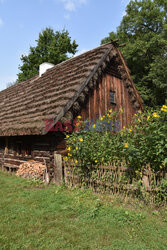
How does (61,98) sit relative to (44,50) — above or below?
below

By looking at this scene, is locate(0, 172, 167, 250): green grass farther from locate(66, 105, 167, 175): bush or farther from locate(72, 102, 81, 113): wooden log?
locate(72, 102, 81, 113): wooden log

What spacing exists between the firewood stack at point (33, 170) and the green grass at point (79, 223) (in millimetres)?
1802

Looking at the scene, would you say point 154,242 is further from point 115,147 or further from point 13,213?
point 13,213

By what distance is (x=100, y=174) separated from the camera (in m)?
5.14

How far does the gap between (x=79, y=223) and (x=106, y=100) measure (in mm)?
6930

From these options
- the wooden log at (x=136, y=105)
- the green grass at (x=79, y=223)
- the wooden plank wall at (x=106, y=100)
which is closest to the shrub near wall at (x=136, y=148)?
the green grass at (x=79, y=223)

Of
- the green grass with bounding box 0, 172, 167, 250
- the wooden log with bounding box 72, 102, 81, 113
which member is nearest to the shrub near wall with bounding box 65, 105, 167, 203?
the green grass with bounding box 0, 172, 167, 250

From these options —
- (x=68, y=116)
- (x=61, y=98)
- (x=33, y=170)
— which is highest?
(x=61, y=98)

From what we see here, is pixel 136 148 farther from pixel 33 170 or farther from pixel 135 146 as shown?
pixel 33 170

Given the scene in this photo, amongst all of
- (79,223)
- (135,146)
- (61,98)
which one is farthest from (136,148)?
(61,98)

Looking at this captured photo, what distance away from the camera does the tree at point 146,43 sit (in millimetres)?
21484

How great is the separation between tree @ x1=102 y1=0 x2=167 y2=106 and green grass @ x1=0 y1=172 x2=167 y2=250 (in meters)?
18.4

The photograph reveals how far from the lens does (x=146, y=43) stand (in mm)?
21312

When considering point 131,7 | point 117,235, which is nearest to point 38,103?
point 117,235
